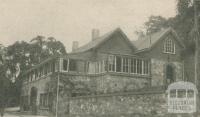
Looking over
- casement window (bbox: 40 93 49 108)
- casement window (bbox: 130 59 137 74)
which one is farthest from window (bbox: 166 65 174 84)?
casement window (bbox: 40 93 49 108)

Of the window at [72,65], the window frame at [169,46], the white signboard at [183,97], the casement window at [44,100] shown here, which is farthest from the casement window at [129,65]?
the white signboard at [183,97]

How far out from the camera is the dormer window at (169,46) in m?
43.3

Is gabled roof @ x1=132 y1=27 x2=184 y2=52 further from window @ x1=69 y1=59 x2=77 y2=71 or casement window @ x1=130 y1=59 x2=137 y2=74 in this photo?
window @ x1=69 y1=59 x2=77 y2=71

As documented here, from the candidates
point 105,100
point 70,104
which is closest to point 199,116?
point 105,100

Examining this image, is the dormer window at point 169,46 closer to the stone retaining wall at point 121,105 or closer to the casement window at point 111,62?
the casement window at point 111,62

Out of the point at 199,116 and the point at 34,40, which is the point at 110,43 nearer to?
the point at 199,116

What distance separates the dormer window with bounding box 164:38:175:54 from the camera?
43.3 metres

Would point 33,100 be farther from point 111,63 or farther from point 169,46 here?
point 169,46

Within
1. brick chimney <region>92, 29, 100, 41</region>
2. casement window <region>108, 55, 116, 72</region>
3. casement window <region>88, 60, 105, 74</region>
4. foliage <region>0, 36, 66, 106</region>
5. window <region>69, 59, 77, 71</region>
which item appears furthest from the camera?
foliage <region>0, 36, 66, 106</region>

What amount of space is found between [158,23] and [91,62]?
26406 millimetres

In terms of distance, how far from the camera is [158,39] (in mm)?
42188

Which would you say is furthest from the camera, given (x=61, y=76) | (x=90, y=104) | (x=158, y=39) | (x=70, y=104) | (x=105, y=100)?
(x=158, y=39)

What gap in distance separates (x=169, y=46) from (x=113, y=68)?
29.7ft

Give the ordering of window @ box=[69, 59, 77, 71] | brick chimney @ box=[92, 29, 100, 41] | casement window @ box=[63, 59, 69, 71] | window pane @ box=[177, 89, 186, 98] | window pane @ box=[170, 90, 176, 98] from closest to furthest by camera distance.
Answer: window pane @ box=[177, 89, 186, 98] < window pane @ box=[170, 90, 176, 98] < casement window @ box=[63, 59, 69, 71] < window @ box=[69, 59, 77, 71] < brick chimney @ box=[92, 29, 100, 41]
